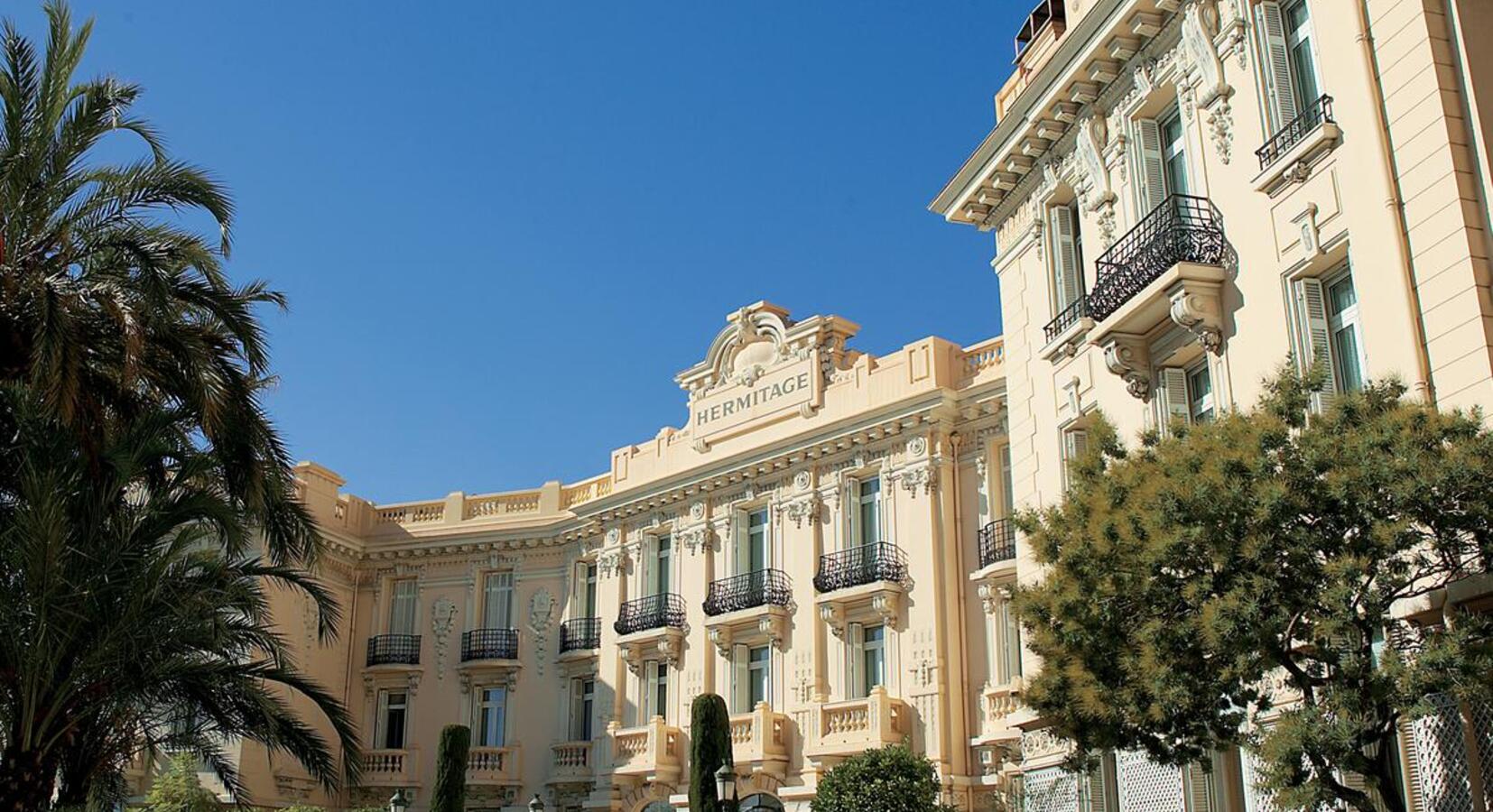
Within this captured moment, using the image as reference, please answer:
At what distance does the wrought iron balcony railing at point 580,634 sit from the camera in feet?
120

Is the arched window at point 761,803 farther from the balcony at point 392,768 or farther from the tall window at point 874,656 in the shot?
the balcony at point 392,768

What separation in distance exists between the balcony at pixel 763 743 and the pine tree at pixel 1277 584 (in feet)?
58.1

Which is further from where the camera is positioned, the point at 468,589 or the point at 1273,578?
the point at 468,589

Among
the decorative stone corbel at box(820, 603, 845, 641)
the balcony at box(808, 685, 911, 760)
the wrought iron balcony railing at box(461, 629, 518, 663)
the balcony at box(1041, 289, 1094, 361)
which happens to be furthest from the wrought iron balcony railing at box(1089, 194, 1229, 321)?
the wrought iron balcony railing at box(461, 629, 518, 663)

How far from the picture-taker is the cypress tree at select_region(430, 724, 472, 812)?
108 ft

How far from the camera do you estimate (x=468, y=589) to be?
38875 mm

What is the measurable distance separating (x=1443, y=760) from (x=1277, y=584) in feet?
7.84

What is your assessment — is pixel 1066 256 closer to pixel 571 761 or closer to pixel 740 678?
pixel 740 678

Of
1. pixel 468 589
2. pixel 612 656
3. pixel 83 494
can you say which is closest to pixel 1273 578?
pixel 83 494

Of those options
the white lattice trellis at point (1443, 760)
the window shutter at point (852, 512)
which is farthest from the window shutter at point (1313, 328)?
the window shutter at point (852, 512)

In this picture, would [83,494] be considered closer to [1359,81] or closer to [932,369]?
[1359,81]

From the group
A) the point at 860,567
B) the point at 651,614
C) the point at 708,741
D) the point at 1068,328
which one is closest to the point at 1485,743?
the point at 1068,328

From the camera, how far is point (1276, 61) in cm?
1603

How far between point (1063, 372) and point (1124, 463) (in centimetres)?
660
